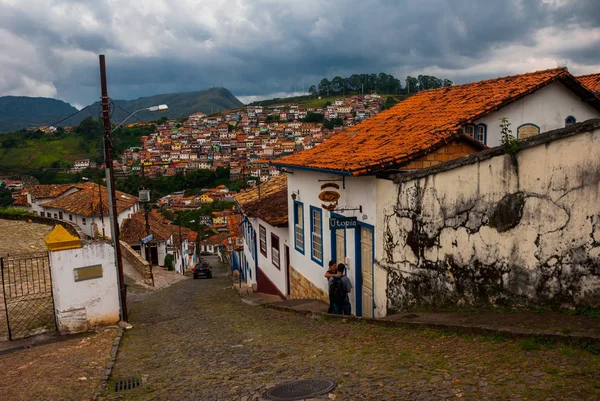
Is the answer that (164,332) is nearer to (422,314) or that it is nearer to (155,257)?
(422,314)

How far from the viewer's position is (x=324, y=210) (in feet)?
38.4

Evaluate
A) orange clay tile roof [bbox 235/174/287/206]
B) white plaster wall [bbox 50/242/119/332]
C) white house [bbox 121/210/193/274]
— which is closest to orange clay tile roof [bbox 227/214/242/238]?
orange clay tile roof [bbox 235/174/287/206]

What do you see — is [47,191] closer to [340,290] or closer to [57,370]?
[57,370]

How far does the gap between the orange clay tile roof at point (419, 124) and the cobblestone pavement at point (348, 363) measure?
Result: 312 centimetres

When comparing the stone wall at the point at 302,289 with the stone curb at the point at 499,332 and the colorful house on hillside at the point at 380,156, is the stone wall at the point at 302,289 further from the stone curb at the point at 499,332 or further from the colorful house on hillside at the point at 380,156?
the stone curb at the point at 499,332

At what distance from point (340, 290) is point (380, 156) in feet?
9.02

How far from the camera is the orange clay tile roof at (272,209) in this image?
14.9m

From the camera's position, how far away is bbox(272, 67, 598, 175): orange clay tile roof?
367 inches

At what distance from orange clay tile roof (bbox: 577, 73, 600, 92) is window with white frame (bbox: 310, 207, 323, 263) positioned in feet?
32.1

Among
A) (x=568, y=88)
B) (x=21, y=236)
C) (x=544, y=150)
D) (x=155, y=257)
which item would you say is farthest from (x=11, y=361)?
(x=155, y=257)

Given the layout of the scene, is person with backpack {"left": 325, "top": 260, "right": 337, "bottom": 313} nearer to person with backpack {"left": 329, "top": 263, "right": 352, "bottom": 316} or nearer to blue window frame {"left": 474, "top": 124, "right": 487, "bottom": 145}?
person with backpack {"left": 329, "top": 263, "right": 352, "bottom": 316}

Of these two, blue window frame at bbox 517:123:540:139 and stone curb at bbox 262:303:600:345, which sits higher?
blue window frame at bbox 517:123:540:139

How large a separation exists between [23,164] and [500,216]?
98834mm

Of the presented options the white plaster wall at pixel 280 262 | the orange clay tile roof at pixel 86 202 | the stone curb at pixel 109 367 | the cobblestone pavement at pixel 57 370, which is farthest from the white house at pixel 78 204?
the cobblestone pavement at pixel 57 370
